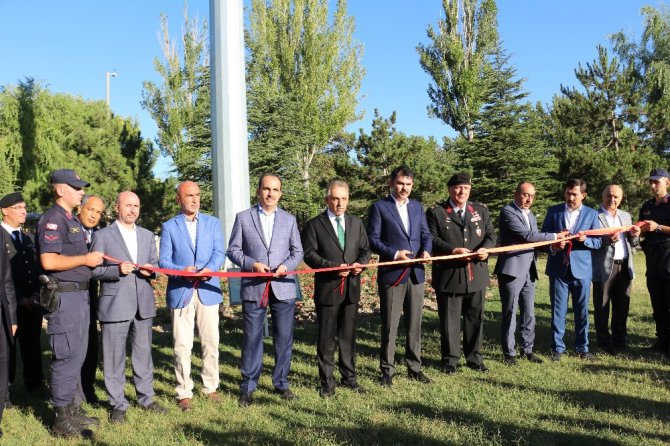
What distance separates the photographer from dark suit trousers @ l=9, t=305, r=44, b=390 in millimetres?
5723

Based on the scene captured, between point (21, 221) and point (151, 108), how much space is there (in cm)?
3106

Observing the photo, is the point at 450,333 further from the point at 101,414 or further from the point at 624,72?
the point at 624,72

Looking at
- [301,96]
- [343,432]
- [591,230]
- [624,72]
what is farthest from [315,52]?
[343,432]

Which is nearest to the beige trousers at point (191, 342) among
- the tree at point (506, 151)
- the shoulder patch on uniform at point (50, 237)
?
the shoulder patch on uniform at point (50, 237)

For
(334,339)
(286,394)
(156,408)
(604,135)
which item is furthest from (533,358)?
(604,135)

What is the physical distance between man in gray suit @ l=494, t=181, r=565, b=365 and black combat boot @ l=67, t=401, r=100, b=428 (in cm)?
429

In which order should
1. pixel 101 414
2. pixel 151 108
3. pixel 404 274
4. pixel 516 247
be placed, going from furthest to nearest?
pixel 151 108
pixel 516 247
pixel 404 274
pixel 101 414

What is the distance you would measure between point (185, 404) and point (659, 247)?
5815 mm

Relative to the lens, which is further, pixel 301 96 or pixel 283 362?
pixel 301 96

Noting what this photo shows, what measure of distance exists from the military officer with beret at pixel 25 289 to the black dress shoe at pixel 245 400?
2242mm

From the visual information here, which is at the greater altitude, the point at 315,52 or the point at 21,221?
the point at 315,52

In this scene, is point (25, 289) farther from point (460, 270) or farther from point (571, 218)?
point (571, 218)

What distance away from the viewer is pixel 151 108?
3469 cm

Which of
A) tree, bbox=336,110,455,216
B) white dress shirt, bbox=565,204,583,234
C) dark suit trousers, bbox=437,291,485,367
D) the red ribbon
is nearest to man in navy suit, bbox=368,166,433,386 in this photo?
the red ribbon
